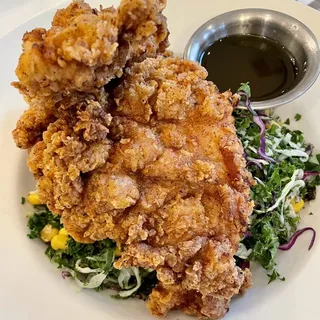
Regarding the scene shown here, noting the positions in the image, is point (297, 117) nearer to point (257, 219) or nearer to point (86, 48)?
point (257, 219)

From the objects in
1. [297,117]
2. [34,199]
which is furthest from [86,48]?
[297,117]

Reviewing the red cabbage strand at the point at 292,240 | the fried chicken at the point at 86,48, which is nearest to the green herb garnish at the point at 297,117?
the red cabbage strand at the point at 292,240

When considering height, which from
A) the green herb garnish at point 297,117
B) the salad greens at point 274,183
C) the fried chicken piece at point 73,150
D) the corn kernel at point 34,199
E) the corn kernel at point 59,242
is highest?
the fried chicken piece at point 73,150

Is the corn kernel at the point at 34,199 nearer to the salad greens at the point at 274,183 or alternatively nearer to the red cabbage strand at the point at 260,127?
the salad greens at the point at 274,183

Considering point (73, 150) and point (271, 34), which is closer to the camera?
point (73, 150)

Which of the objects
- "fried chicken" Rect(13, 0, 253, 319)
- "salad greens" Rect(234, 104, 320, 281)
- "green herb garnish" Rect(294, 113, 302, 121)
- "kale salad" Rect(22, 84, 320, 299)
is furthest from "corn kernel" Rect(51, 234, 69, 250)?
"green herb garnish" Rect(294, 113, 302, 121)

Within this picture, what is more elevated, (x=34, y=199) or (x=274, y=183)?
(x=34, y=199)
